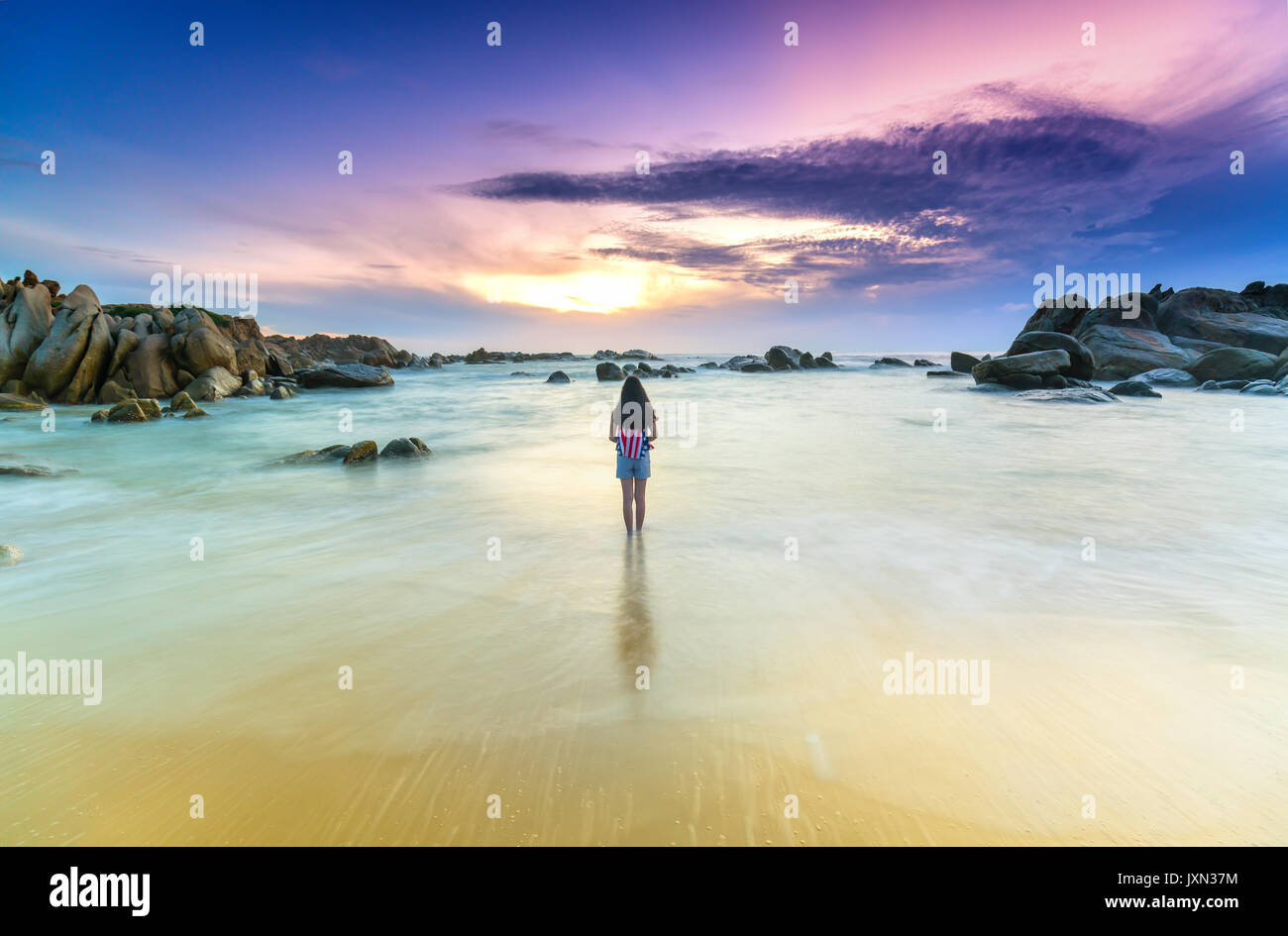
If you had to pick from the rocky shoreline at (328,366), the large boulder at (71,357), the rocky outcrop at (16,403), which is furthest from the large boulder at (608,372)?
the rocky outcrop at (16,403)

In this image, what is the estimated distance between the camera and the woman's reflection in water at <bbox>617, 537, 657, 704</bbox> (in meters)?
3.65

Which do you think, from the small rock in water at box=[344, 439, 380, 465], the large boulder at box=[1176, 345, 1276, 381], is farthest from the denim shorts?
the large boulder at box=[1176, 345, 1276, 381]

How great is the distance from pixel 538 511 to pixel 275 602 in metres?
3.51

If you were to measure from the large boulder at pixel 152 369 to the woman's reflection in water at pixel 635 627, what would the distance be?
24.5m

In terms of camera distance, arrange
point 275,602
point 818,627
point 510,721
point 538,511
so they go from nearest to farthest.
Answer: point 510,721 < point 818,627 < point 275,602 < point 538,511

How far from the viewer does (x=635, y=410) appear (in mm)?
6434

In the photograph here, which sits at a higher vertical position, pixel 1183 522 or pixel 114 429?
pixel 114 429

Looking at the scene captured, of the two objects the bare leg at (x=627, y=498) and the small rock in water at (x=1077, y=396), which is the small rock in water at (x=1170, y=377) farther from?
the bare leg at (x=627, y=498)

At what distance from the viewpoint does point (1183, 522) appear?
7289mm

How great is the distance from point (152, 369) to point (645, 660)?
86.9ft

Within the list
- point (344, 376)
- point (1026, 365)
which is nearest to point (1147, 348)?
point (1026, 365)

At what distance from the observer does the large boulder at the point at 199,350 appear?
77.4 ft
